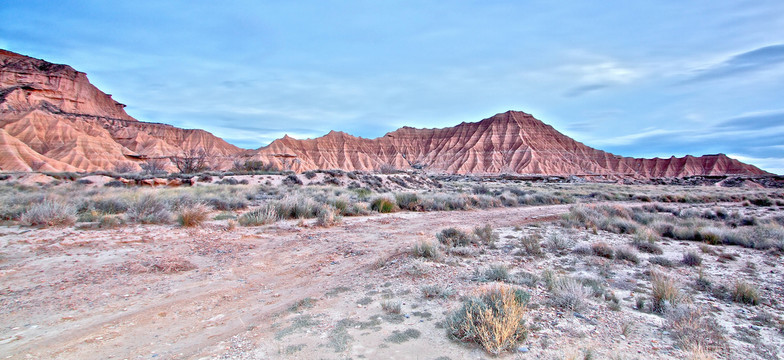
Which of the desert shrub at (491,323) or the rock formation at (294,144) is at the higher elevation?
the rock formation at (294,144)

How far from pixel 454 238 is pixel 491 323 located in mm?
4194

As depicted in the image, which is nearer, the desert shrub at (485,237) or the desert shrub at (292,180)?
the desert shrub at (485,237)

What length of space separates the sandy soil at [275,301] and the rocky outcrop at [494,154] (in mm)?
79013

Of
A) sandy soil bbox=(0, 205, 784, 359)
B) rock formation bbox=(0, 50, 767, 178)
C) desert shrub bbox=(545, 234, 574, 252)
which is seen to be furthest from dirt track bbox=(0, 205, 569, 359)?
rock formation bbox=(0, 50, 767, 178)

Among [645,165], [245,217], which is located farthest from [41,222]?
[645,165]

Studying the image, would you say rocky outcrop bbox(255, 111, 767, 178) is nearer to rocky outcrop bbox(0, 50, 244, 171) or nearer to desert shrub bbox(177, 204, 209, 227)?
rocky outcrop bbox(0, 50, 244, 171)

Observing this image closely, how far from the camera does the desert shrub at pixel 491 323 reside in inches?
117

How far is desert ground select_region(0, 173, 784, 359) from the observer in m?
3.07

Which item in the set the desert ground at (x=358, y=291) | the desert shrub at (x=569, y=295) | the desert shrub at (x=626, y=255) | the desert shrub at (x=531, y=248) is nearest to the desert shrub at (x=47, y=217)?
the desert ground at (x=358, y=291)

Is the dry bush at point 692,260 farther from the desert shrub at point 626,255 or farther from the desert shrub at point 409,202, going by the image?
the desert shrub at point 409,202

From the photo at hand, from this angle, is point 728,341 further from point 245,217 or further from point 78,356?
point 245,217

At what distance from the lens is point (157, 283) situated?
467 centimetres

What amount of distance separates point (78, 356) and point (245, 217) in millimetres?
6719

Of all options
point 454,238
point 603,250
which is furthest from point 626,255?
point 454,238
